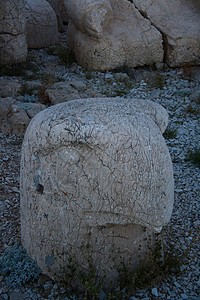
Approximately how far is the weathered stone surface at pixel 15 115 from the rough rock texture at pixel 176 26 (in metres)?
2.93

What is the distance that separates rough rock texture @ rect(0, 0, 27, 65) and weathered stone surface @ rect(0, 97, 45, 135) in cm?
160

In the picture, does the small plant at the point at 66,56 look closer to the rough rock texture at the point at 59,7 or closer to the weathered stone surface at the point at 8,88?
the weathered stone surface at the point at 8,88

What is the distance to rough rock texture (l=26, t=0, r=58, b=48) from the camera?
24.2ft

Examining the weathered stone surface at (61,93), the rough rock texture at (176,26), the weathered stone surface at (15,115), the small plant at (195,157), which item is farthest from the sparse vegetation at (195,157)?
the rough rock texture at (176,26)

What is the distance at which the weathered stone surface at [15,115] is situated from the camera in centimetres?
488

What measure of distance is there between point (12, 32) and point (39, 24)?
1.28m

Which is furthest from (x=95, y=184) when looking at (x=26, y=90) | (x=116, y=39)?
(x=116, y=39)

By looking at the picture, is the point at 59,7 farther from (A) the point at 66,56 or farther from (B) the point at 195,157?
(B) the point at 195,157

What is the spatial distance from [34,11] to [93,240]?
6061 millimetres

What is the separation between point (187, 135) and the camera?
17.1 feet

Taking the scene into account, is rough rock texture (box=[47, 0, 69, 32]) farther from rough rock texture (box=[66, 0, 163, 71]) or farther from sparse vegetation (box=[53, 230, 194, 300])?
sparse vegetation (box=[53, 230, 194, 300])

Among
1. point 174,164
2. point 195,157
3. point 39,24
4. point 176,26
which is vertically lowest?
point 174,164

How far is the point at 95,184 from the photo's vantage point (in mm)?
2398

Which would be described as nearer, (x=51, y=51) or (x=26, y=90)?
(x=26, y=90)
